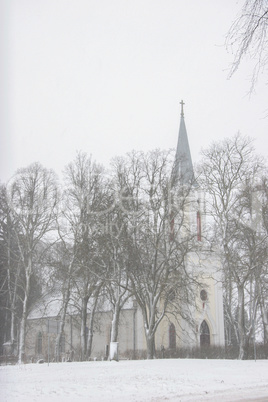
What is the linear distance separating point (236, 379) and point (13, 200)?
784 inches

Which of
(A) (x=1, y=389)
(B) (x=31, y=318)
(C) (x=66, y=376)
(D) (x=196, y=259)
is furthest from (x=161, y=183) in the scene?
(B) (x=31, y=318)

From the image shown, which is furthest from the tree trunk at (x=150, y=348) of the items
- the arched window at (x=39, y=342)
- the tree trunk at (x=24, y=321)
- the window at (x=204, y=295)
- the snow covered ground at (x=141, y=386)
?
the arched window at (x=39, y=342)

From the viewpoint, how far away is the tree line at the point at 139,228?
26.5m

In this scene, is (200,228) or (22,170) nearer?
(22,170)

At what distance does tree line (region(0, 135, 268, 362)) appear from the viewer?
1044 inches

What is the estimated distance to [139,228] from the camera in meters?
27.3

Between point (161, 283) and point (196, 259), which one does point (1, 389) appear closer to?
point (161, 283)

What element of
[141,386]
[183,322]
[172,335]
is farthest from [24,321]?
[141,386]

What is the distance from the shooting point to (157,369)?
17.0 m

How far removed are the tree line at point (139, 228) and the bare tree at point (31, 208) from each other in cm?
6

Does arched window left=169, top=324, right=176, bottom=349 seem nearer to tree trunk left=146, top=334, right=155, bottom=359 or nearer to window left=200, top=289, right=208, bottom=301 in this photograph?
window left=200, top=289, right=208, bottom=301

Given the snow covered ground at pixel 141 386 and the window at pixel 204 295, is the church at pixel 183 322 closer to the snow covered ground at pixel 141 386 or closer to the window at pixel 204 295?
the window at pixel 204 295

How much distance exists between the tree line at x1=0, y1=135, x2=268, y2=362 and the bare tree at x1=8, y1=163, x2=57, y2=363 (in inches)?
2.5

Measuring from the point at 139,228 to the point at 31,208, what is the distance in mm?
7051
